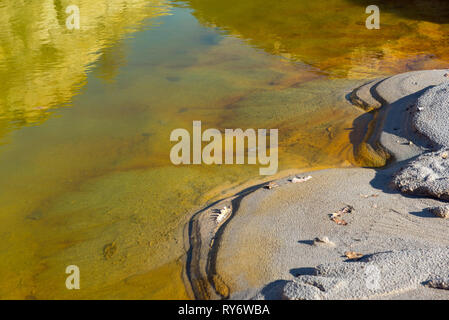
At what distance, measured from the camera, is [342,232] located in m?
3.18

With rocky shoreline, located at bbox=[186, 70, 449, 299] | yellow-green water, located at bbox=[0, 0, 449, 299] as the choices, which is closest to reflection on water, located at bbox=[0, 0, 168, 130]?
yellow-green water, located at bbox=[0, 0, 449, 299]

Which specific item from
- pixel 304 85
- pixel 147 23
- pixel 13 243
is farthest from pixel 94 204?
pixel 147 23

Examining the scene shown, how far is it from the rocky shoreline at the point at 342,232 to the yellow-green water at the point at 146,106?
0.32 metres

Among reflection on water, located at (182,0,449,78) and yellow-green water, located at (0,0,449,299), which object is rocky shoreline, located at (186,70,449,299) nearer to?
yellow-green water, located at (0,0,449,299)

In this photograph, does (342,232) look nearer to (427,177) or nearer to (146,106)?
(427,177)

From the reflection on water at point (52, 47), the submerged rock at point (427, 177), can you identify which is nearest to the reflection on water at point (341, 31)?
the reflection on water at point (52, 47)

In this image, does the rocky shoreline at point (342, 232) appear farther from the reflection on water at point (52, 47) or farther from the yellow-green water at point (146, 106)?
the reflection on water at point (52, 47)

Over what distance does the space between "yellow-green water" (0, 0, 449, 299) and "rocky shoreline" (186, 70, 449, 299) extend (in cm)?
32

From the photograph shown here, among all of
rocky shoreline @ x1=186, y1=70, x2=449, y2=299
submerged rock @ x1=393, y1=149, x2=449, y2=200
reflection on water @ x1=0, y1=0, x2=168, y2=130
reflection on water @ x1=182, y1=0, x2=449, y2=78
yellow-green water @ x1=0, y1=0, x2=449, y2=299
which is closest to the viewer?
rocky shoreline @ x1=186, y1=70, x2=449, y2=299

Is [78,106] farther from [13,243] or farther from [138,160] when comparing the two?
[13,243]

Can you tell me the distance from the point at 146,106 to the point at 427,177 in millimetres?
3701

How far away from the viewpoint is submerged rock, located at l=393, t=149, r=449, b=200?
3.40m

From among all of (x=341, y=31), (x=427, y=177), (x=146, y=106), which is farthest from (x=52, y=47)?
(x=427, y=177)

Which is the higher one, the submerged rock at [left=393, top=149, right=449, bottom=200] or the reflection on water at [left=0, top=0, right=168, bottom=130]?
the reflection on water at [left=0, top=0, right=168, bottom=130]
